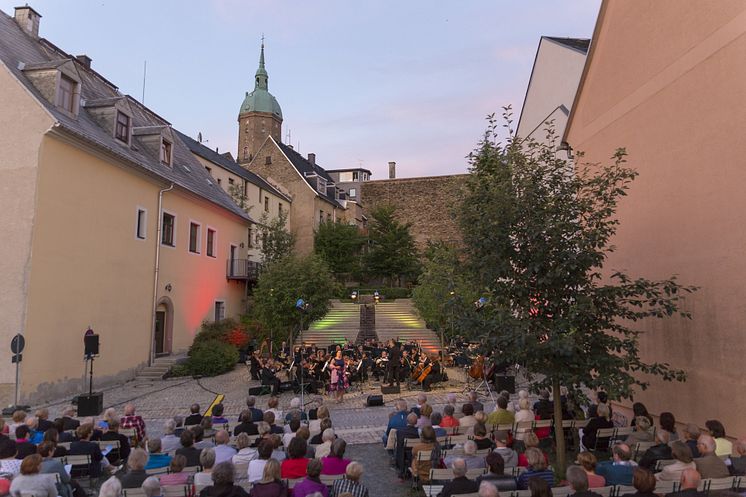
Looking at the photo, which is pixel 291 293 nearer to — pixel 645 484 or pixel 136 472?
pixel 136 472

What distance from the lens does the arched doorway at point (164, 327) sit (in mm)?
22094

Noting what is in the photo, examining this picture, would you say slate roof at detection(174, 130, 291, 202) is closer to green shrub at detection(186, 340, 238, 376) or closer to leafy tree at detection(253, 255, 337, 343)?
green shrub at detection(186, 340, 238, 376)

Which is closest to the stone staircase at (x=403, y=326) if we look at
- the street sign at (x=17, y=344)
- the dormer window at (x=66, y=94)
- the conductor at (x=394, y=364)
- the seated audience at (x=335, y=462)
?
the conductor at (x=394, y=364)

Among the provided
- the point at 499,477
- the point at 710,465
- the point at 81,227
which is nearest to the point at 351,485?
the point at 499,477

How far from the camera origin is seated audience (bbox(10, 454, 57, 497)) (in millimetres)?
5489

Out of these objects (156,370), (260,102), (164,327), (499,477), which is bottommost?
(156,370)

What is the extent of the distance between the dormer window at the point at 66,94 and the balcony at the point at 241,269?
1260cm

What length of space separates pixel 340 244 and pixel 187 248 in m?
18.9

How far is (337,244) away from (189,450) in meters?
35.6

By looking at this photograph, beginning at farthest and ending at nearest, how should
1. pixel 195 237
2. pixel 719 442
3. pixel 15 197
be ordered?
pixel 195 237, pixel 15 197, pixel 719 442

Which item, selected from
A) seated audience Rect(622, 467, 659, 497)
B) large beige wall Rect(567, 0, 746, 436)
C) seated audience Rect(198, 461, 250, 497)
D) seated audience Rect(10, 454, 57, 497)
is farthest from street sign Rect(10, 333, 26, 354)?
large beige wall Rect(567, 0, 746, 436)

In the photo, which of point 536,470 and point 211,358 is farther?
point 211,358

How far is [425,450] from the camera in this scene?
7230 mm

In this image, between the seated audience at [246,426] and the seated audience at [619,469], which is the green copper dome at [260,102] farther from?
the seated audience at [619,469]
